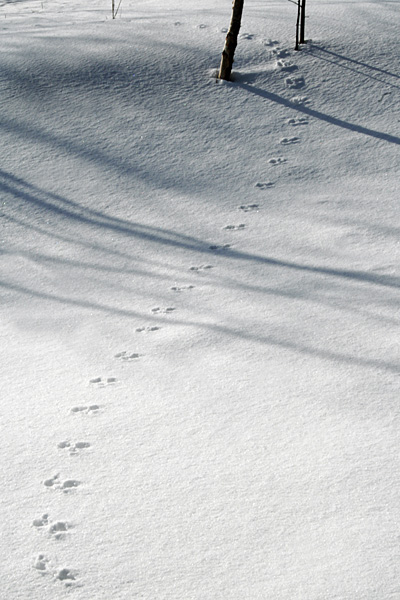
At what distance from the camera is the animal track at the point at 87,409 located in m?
3.22

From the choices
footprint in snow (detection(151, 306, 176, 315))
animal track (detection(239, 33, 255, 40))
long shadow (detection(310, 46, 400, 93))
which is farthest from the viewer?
animal track (detection(239, 33, 255, 40))

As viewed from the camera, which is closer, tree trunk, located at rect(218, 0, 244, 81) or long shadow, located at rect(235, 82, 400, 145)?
long shadow, located at rect(235, 82, 400, 145)

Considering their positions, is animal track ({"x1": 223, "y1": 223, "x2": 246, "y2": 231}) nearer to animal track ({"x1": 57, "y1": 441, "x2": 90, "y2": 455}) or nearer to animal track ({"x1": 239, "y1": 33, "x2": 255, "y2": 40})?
animal track ({"x1": 57, "y1": 441, "x2": 90, "y2": 455})

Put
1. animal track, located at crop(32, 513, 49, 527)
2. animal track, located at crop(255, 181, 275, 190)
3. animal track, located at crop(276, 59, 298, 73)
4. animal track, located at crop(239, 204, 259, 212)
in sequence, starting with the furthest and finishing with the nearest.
A: animal track, located at crop(276, 59, 298, 73)
animal track, located at crop(255, 181, 275, 190)
animal track, located at crop(239, 204, 259, 212)
animal track, located at crop(32, 513, 49, 527)

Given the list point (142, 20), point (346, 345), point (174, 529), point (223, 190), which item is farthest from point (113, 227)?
point (142, 20)

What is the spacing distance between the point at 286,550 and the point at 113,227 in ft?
12.7

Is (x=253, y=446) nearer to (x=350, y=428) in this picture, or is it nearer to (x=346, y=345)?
(x=350, y=428)

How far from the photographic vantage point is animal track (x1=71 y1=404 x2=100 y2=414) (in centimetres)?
322

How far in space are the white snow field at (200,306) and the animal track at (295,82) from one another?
0.03 meters

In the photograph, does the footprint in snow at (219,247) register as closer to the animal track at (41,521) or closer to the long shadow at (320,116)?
the long shadow at (320,116)

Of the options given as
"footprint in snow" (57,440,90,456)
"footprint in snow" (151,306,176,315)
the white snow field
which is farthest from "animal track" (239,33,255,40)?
"footprint in snow" (57,440,90,456)

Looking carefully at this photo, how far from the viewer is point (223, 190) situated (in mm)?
6027

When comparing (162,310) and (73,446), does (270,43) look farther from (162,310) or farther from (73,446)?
(73,446)

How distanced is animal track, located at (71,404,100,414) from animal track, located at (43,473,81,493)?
55 centimetres
